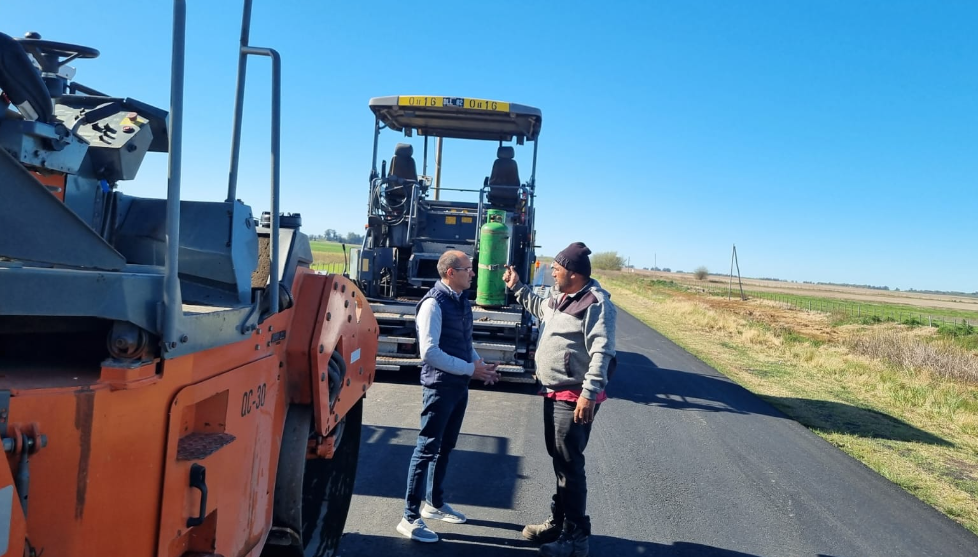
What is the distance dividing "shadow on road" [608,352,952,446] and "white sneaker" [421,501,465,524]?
4.74 meters

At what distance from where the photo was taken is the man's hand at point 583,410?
392 cm

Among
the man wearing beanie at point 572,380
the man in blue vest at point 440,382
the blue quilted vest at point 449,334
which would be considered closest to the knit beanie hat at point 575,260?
the man wearing beanie at point 572,380

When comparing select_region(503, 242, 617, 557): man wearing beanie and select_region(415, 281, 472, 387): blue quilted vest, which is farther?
select_region(415, 281, 472, 387): blue quilted vest

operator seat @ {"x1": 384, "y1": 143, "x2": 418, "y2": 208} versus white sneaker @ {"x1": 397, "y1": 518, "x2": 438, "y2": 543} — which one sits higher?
operator seat @ {"x1": 384, "y1": 143, "x2": 418, "y2": 208}

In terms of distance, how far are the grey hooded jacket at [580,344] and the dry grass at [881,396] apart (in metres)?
3.29

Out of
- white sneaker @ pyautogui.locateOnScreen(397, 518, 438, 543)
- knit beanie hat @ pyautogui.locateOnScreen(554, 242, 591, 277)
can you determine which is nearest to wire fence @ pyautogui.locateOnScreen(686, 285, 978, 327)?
knit beanie hat @ pyautogui.locateOnScreen(554, 242, 591, 277)

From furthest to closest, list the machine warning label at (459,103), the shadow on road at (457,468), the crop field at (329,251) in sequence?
the crop field at (329,251)
the machine warning label at (459,103)
the shadow on road at (457,468)

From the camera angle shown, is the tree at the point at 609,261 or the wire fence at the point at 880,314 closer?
the wire fence at the point at 880,314

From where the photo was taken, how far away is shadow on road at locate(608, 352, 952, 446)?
8.05 m

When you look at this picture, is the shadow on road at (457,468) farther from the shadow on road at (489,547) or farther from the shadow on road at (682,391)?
the shadow on road at (682,391)

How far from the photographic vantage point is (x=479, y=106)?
944 centimetres

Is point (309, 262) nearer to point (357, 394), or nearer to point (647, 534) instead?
point (357, 394)

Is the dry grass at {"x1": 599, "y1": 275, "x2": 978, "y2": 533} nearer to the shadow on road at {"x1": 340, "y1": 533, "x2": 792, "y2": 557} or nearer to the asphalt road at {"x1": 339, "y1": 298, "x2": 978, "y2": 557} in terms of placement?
the asphalt road at {"x1": 339, "y1": 298, "x2": 978, "y2": 557}

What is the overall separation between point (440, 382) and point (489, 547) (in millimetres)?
1035
